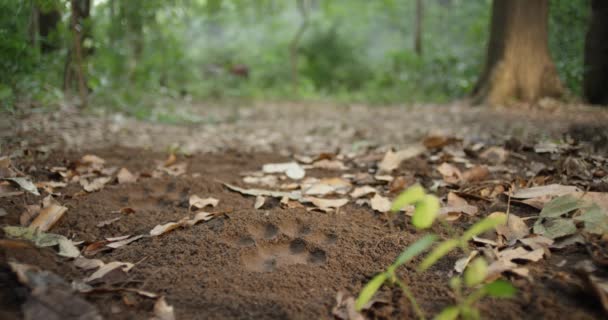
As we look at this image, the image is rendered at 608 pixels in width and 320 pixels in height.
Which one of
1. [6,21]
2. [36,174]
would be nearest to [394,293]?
[36,174]

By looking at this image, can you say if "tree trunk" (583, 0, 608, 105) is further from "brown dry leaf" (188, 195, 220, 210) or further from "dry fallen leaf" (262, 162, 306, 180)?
→ "brown dry leaf" (188, 195, 220, 210)

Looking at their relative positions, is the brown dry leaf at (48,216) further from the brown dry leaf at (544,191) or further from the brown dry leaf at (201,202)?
the brown dry leaf at (544,191)

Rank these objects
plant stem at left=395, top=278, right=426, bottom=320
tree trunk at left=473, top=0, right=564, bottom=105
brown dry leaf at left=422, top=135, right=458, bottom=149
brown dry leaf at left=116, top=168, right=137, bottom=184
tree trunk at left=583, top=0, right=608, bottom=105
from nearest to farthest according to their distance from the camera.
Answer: plant stem at left=395, top=278, right=426, bottom=320, brown dry leaf at left=116, top=168, right=137, bottom=184, brown dry leaf at left=422, top=135, right=458, bottom=149, tree trunk at left=583, top=0, right=608, bottom=105, tree trunk at left=473, top=0, right=564, bottom=105

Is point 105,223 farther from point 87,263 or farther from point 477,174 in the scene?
point 477,174

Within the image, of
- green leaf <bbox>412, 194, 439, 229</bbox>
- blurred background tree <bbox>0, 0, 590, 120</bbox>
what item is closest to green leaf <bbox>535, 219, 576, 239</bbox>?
green leaf <bbox>412, 194, 439, 229</bbox>

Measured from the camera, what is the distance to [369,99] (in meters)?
6.85

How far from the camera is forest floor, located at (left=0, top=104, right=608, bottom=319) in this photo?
41.1 inches

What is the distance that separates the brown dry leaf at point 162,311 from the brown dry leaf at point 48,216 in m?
0.59

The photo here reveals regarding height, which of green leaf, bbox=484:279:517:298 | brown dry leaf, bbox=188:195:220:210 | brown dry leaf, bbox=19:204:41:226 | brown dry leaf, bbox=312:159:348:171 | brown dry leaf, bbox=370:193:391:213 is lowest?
brown dry leaf, bbox=312:159:348:171

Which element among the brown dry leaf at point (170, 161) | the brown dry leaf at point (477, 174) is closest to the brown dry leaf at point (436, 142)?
the brown dry leaf at point (477, 174)

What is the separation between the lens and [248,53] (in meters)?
10.3

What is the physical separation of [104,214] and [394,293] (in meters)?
1.13

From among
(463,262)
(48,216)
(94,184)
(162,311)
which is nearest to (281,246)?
(162,311)

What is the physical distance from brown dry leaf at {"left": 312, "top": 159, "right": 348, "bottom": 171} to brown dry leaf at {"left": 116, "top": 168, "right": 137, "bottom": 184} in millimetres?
917
